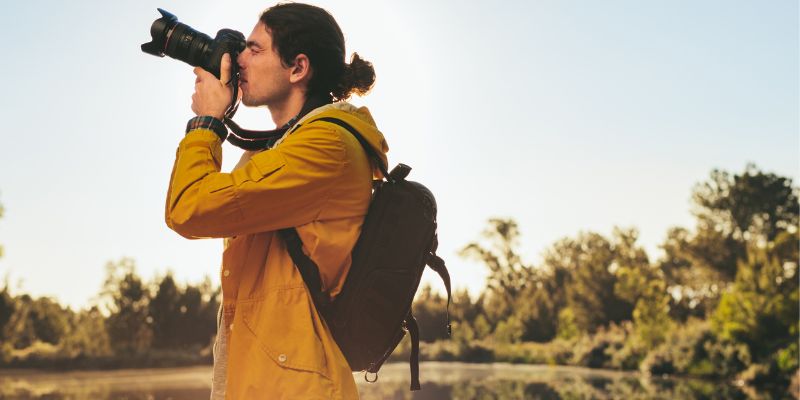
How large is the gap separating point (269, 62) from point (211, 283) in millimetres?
20239

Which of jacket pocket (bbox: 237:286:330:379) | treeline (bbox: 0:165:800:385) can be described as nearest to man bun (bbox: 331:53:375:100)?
jacket pocket (bbox: 237:286:330:379)

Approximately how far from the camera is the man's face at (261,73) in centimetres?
189

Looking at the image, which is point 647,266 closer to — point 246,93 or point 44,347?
point 44,347

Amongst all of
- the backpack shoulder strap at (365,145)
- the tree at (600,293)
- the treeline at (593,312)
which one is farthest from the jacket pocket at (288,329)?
the tree at (600,293)

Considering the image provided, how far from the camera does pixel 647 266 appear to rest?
127 ft

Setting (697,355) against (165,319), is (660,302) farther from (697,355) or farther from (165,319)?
(165,319)

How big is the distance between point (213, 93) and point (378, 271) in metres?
0.60

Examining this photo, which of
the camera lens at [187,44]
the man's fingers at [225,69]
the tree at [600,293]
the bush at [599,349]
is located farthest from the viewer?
the tree at [600,293]

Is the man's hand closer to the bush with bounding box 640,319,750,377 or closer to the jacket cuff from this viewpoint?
the jacket cuff

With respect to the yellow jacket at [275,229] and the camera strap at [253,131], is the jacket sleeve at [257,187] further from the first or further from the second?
the camera strap at [253,131]

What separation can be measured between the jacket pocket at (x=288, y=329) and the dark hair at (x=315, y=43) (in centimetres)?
61

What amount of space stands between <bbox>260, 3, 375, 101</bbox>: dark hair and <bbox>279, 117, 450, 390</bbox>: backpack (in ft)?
0.93

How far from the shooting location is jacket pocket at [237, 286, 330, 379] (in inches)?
59.4

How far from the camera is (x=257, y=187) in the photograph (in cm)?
159
